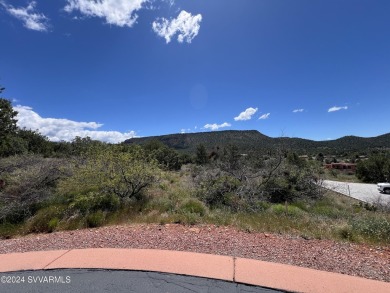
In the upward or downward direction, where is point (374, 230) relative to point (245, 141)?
downward

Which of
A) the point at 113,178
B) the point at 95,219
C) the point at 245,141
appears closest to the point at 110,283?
the point at 95,219

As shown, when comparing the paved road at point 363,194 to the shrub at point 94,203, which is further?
the paved road at point 363,194

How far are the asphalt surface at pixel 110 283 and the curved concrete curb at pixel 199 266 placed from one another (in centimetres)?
11

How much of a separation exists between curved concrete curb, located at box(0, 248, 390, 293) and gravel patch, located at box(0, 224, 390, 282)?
276mm

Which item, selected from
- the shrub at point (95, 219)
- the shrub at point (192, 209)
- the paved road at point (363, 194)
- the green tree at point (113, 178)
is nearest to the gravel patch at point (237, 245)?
the shrub at point (95, 219)

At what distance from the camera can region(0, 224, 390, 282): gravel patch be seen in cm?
362

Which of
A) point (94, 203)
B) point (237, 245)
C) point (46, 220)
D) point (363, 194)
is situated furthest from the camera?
point (363, 194)

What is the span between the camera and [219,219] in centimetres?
622

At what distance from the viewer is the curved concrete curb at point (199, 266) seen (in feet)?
9.87

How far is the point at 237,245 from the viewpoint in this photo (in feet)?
14.4

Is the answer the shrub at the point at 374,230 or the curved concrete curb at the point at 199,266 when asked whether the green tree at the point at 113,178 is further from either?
the shrub at the point at 374,230

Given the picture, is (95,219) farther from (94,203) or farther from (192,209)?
(192,209)

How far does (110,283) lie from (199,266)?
1.16 meters

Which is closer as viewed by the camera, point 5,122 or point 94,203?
point 94,203
